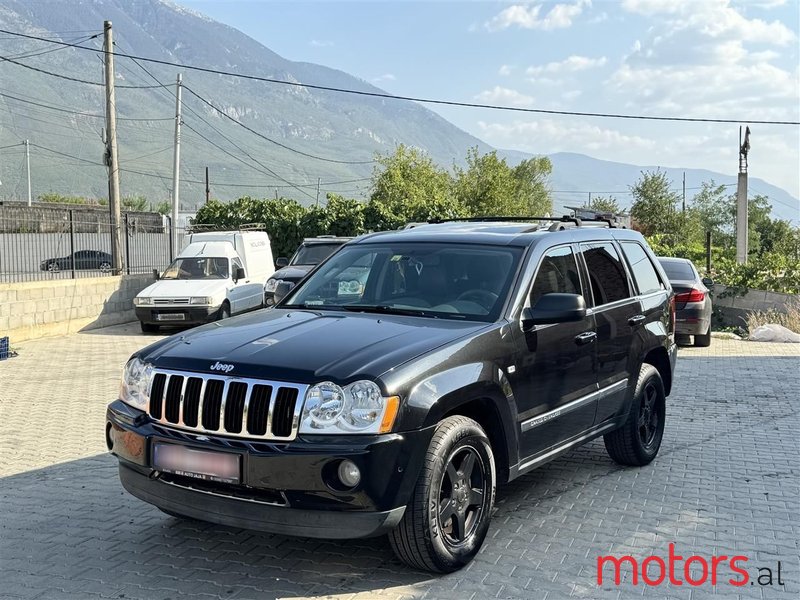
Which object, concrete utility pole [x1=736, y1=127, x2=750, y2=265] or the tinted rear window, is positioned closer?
the tinted rear window

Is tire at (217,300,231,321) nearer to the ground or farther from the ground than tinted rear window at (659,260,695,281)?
nearer to the ground

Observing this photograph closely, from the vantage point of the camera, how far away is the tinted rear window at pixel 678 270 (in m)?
14.4

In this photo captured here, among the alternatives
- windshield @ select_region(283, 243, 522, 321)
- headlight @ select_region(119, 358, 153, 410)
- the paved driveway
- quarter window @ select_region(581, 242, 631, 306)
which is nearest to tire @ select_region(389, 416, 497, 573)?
the paved driveway

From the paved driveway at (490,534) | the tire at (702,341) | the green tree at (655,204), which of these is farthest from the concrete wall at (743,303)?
the green tree at (655,204)

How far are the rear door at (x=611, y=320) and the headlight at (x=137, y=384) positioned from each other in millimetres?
2958

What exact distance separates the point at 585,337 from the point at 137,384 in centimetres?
284

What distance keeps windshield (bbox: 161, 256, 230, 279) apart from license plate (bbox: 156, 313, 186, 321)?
1.35 metres

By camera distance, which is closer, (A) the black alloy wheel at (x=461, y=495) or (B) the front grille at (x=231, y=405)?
(B) the front grille at (x=231, y=405)

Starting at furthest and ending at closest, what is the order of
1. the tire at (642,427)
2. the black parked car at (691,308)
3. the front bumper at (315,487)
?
the black parked car at (691,308) < the tire at (642,427) < the front bumper at (315,487)

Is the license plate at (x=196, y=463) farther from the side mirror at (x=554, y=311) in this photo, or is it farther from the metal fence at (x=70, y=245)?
the metal fence at (x=70, y=245)

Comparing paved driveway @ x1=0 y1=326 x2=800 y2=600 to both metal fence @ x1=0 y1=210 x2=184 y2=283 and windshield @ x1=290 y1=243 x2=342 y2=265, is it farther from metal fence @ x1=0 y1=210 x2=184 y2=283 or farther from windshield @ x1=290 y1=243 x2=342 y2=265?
windshield @ x1=290 y1=243 x2=342 y2=265

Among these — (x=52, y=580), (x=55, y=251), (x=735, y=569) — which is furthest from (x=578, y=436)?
(x=55, y=251)

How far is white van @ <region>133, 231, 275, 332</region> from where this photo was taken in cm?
1587

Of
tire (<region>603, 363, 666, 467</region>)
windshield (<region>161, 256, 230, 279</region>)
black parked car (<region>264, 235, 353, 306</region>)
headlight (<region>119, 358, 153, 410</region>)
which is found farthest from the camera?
windshield (<region>161, 256, 230, 279</region>)
